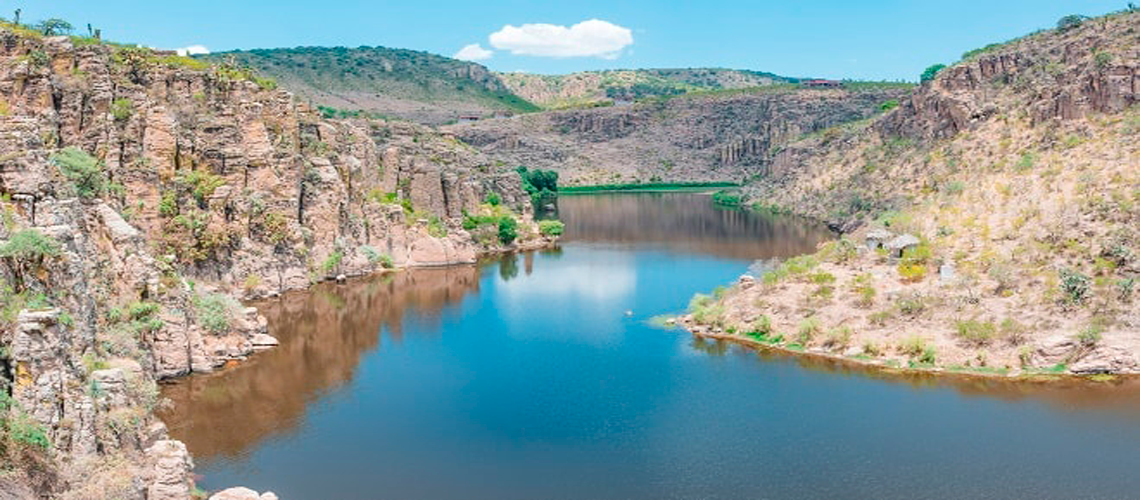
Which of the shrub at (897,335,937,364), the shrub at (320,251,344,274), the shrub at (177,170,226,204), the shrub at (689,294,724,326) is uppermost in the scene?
the shrub at (177,170,226,204)

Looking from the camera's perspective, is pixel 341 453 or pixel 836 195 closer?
pixel 341 453

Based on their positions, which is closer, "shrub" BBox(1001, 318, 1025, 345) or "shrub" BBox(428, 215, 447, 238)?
"shrub" BBox(1001, 318, 1025, 345)

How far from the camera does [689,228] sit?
104250mm

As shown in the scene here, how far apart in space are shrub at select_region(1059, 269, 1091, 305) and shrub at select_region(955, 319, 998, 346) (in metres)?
4.20

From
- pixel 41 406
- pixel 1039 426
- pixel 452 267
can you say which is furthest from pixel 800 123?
pixel 41 406

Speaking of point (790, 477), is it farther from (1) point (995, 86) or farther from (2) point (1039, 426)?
(1) point (995, 86)

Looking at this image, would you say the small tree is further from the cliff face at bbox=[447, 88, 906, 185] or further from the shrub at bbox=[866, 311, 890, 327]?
the cliff face at bbox=[447, 88, 906, 185]

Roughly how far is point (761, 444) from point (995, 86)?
60.9 meters

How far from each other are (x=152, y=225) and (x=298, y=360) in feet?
49.0

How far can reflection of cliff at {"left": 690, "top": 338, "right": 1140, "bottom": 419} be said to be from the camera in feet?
124

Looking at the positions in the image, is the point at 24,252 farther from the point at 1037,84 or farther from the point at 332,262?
the point at 1037,84

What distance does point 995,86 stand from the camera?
3231 inches

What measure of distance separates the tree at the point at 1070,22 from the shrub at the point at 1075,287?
44.2m

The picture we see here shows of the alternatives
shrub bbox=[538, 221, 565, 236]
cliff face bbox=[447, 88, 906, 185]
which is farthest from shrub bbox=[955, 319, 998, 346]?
cliff face bbox=[447, 88, 906, 185]
